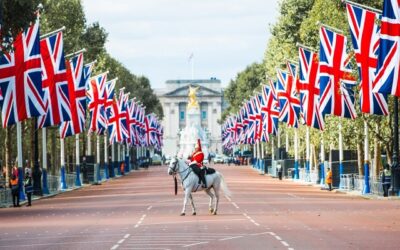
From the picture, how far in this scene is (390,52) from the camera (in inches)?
1526

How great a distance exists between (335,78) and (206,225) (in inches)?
781

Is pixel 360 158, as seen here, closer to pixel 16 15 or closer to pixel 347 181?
pixel 347 181

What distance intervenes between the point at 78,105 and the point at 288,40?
1526 inches

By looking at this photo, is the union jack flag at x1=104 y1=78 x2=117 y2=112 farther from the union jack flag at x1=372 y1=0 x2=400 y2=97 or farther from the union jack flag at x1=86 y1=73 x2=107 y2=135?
the union jack flag at x1=372 y1=0 x2=400 y2=97

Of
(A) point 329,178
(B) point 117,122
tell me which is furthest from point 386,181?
(B) point 117,122

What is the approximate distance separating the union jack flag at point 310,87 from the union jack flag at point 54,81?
41.9 ft

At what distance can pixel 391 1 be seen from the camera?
39188 millimetres

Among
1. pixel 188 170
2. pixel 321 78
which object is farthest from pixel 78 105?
pixel 188 170

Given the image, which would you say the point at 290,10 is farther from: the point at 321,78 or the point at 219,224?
the point at 219,224

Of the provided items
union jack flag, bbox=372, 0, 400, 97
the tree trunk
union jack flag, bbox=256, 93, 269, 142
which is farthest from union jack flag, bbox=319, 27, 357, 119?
union jack flag, bbox=256, 93, 269, 142

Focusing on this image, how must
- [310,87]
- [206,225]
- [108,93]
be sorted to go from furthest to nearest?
1. [108,93]
2. [310,87]
3. [206,225]

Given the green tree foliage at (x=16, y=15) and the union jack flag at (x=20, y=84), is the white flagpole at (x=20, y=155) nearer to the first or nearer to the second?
the union jack flag at (x=20, y=84)

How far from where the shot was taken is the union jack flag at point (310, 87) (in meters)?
61.5

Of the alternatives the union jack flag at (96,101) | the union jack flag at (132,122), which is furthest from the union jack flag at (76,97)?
the union jack flag at (132,122)
